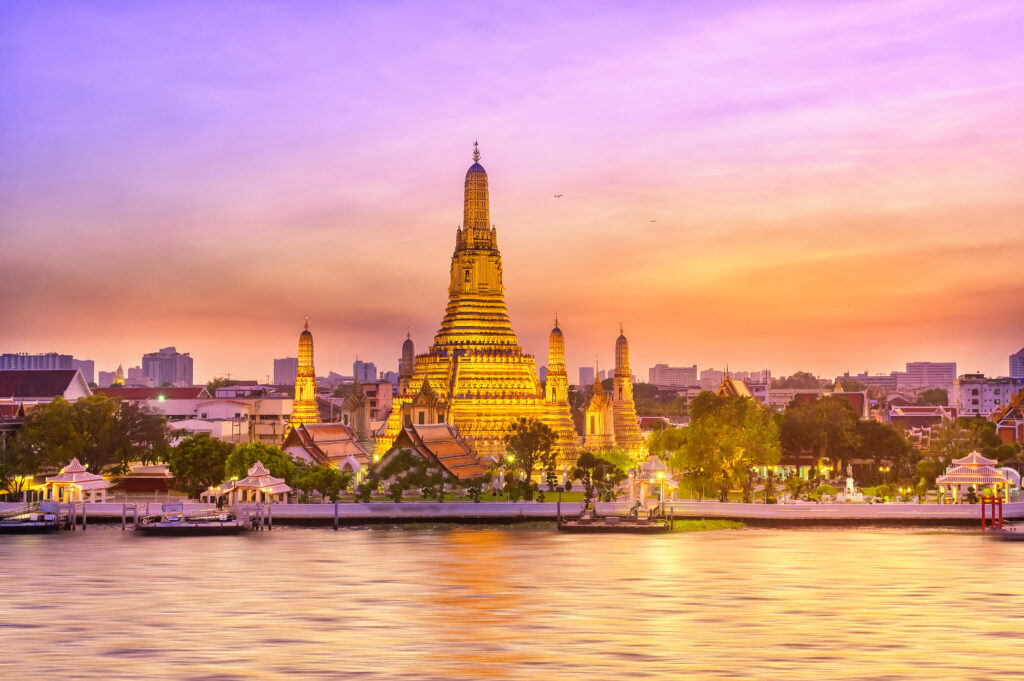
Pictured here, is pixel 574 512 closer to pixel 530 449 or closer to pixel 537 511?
pixel 537 511

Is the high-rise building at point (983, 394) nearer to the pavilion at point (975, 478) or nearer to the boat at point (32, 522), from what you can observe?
the pavilion at point (975, 478)

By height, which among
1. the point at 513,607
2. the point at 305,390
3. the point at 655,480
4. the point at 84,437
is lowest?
the point at 513,607

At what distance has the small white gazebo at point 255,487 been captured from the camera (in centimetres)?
6469

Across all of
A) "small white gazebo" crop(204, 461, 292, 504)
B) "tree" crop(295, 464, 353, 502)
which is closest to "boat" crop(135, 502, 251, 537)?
"small white gazebo" crop(204, 461, 292, 504)

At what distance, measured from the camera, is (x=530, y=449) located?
75.6 metres

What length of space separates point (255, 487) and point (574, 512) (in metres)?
14.9

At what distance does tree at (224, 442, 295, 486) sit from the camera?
220 ft

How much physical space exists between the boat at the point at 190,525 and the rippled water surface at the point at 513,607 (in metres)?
2.29

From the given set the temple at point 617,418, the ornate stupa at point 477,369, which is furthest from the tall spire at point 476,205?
the temple at point 617,418

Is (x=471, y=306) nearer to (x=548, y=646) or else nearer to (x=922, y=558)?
(x=922, y=558)

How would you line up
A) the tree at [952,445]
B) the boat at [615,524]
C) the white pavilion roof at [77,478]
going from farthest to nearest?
the tree at [952,445] → the white pavilion roof at [77,478] → the boat at [615,524]

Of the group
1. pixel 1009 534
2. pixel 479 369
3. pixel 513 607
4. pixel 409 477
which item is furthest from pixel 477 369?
pixel 513 607

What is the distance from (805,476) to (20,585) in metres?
60.0

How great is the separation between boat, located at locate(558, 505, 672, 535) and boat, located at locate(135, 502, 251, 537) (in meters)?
14.1
